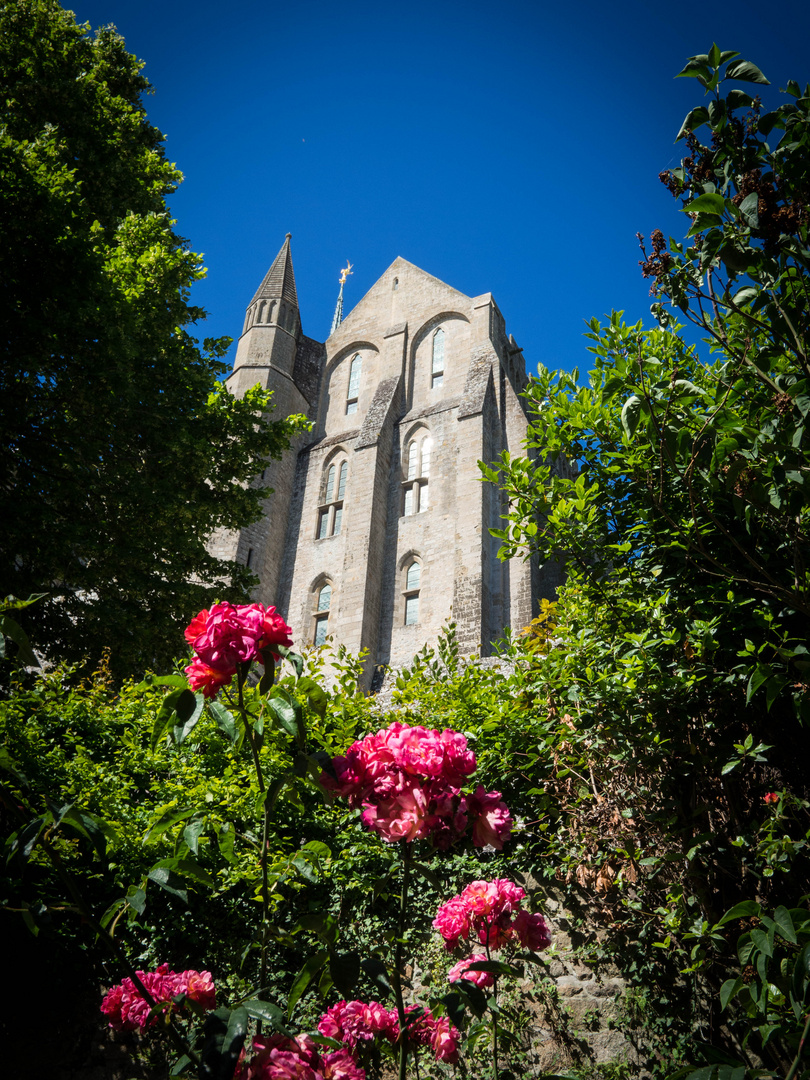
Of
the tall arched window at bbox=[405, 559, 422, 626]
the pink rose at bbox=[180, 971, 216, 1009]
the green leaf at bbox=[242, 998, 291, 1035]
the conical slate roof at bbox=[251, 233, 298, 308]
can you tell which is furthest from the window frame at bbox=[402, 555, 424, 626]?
the green leaf at bbox=[242, 998, 291, 1035]

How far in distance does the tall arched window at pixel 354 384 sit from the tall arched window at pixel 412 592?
324 inches

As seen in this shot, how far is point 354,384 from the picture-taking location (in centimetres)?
2892

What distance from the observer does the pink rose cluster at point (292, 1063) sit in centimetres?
179

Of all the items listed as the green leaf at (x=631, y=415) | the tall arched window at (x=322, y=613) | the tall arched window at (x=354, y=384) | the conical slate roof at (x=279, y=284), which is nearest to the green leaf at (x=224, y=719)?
the green leaf at (x=631, y=415)

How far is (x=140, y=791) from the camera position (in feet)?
21.6

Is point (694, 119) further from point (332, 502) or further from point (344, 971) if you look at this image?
point (332, 502)

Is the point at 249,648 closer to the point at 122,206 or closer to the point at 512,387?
the point at 122,206

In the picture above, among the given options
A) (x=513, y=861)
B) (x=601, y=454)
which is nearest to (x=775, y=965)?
(x=513, y=861)

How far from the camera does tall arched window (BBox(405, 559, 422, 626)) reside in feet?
73.8

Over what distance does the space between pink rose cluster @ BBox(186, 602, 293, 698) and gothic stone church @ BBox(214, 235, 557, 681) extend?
17256 mm

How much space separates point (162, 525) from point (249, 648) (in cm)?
785

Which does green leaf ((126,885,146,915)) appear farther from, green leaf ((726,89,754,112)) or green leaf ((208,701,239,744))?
green leaf ((726,89,754,112))

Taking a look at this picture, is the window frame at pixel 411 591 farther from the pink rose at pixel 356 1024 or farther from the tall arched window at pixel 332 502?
the pink rose at pixel 356 1024

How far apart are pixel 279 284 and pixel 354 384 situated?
19.8ft
